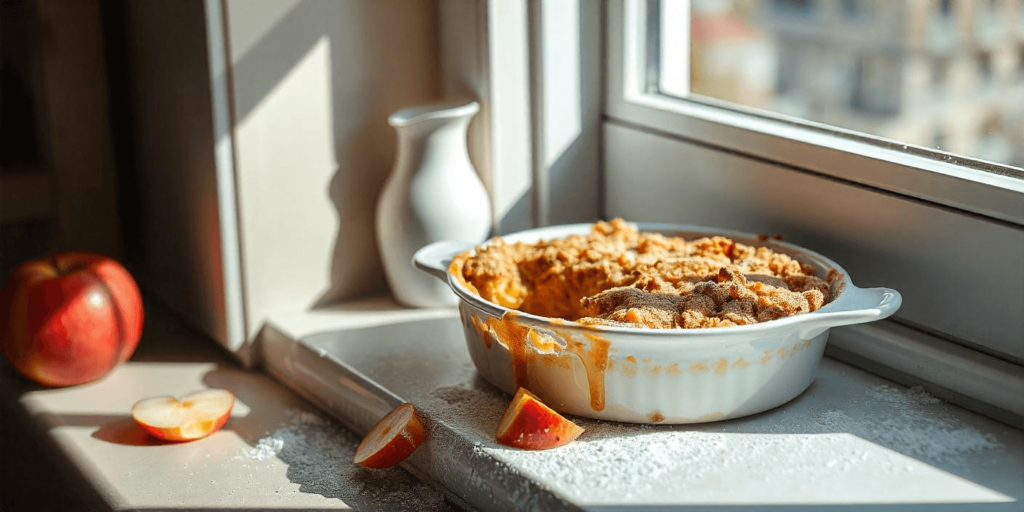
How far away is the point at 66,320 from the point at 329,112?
38 cm

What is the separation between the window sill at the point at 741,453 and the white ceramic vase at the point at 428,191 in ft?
0.62

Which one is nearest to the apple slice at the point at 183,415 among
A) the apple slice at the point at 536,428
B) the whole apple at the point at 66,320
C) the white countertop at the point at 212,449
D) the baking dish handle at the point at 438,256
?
the white countertop at the point at 212,449

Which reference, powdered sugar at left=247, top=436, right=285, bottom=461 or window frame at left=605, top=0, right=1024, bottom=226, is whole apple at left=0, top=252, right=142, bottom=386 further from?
window frame at left=605, top=0, right=1024, bottom=226

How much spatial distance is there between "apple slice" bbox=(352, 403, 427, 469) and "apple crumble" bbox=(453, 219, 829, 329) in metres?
0.14

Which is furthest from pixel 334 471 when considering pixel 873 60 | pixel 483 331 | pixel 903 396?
pixel 873 60

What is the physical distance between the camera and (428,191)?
4.02ft

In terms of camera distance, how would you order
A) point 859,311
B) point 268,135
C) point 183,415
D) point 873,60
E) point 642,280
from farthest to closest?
1. point 873,60
2. point 268,135
3. point 183,415
4. point 642,280
5. point 859,311

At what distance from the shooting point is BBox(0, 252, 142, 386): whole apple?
3.78ft

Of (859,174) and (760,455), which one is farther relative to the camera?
(859,174)

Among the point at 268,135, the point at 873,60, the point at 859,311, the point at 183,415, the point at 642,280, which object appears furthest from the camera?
the point at 873,60

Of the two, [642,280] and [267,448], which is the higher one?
[642,280]

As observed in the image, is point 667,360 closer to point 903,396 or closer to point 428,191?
point 903,396

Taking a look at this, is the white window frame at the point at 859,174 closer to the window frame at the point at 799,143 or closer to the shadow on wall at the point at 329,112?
the window frame at the point at 799,143

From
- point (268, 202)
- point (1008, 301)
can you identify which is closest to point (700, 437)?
point (1008, 301)
